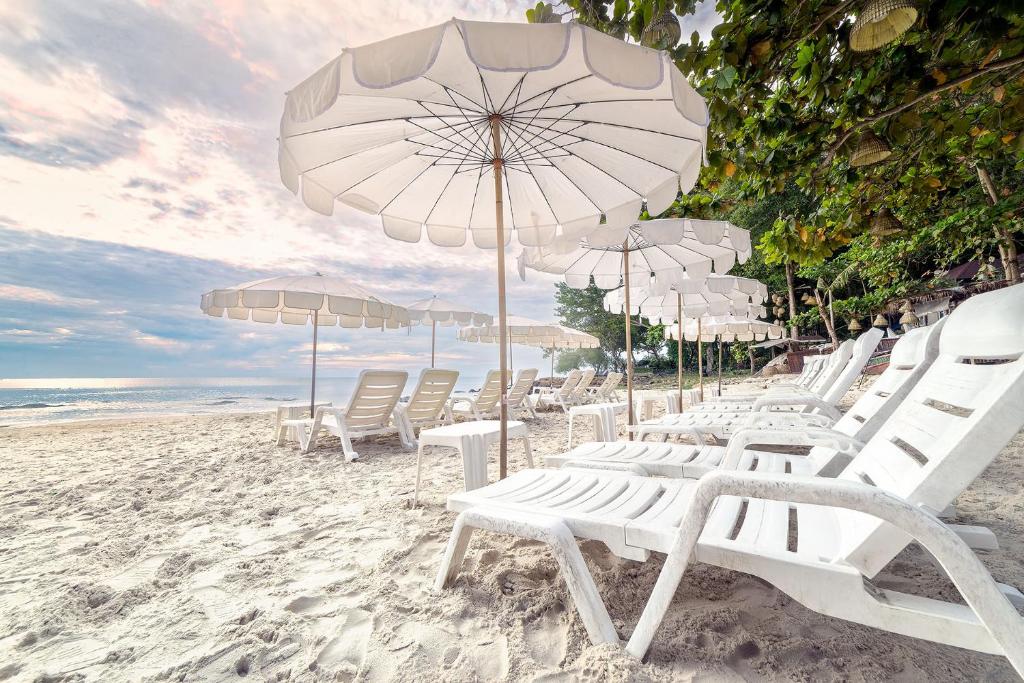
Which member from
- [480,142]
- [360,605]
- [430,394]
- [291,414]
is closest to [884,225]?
[480,142]

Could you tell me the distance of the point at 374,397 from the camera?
5.06 metres

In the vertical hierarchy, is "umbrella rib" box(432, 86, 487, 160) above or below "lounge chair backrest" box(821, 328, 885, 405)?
above

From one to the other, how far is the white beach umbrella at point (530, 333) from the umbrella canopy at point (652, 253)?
15.3ft

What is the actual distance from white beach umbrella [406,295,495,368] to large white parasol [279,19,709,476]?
18.5 feet

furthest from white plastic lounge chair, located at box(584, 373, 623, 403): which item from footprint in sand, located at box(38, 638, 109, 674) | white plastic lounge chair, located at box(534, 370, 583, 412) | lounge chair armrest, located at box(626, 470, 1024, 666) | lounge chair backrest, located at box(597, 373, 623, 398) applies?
footprint in sand, located at box(38, 638, 109, 674)

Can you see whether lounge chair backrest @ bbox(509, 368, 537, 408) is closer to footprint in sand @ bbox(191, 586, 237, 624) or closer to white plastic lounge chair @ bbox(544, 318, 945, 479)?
white plastic lounge chair @ bbox(544, 318, 945, 479)

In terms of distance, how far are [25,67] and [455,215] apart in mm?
12526

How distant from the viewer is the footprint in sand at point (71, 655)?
1326 millimetres

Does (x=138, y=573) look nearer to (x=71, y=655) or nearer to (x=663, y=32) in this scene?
(x=71, y=655)

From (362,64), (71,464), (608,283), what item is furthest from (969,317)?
(71,464)

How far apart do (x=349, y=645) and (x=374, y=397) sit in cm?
385

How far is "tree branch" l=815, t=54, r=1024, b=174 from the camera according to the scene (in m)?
2.39

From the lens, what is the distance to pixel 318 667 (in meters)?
1.29

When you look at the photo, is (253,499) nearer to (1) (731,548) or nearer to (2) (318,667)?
(2) (318,667)
